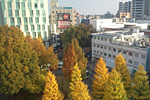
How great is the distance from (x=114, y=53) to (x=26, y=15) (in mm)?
27669

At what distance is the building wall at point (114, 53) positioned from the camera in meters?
27.0

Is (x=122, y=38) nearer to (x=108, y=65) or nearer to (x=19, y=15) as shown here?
(x=108, y=65)

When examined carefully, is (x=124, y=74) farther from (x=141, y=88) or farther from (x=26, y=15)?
(x=26, y=15)

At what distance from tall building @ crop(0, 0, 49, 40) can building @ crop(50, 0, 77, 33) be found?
1508cm

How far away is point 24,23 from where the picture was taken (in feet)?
152

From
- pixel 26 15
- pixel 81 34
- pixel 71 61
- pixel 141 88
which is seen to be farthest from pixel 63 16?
pixel 141 88

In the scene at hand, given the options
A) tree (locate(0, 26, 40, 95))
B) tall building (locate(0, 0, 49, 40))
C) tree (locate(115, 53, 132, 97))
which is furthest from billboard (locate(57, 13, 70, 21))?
tree (locate(115, 53, 132, 97))

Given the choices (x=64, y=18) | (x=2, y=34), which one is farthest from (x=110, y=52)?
(x=64, y=18)

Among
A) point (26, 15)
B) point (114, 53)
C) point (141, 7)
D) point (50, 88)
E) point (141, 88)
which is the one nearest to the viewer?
point (50, 88)

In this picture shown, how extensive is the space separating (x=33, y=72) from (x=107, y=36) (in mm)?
18355

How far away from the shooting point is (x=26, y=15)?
46000mm

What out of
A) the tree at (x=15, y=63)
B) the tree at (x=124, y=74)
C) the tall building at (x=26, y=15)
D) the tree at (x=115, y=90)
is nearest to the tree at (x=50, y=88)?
the tree at (x=15, y=63)

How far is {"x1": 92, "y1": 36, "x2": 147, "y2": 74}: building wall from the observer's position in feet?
88.6

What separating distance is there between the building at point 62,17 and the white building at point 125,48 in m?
29.8
